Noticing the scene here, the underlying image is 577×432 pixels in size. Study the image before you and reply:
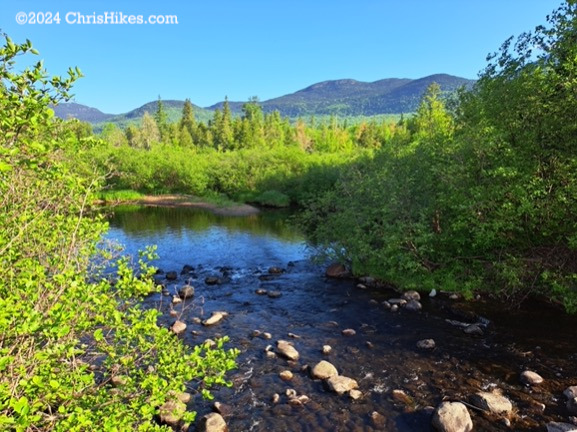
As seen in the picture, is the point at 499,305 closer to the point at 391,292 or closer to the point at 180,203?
the point at 391,292

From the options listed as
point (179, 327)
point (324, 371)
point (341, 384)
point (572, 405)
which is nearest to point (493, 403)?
point (572, 405)

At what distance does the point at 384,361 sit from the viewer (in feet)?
44.8

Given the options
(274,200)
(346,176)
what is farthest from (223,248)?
(274,200)

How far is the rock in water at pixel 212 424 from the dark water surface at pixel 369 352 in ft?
1.19

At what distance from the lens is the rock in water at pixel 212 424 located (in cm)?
1001

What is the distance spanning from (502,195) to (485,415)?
393 inches

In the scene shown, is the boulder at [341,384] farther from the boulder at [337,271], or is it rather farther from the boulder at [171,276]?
the boulder at [171,276]

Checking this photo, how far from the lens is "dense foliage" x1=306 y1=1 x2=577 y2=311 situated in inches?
639

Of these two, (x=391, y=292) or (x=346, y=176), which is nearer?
(x=391, y=292)

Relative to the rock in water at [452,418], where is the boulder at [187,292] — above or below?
below

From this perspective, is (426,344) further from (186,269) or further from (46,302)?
(186,269)

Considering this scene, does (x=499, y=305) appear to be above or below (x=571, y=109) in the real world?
below

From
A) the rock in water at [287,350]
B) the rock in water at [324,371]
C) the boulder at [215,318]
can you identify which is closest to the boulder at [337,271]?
the boulder at [215,318]

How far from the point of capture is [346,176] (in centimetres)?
2617
